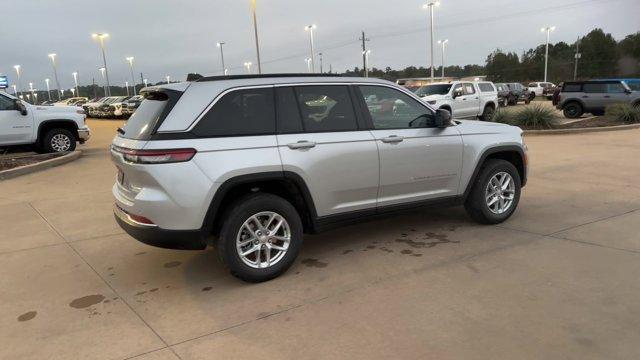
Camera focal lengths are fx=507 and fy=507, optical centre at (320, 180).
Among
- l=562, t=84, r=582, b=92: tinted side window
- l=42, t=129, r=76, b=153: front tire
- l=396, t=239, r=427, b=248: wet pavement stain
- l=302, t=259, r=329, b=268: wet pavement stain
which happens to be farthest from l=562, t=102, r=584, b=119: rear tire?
l=302, t=259, r=329, b=268: wet pavement stain

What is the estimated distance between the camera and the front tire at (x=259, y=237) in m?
4.27

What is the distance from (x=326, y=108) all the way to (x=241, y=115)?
88cm

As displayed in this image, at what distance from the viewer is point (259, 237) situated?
174 inches

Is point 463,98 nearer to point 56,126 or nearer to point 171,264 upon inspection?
point 56,126

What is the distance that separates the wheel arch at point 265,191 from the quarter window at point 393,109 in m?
1.07

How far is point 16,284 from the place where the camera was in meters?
4.65

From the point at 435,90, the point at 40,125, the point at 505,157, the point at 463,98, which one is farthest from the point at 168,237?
the point at 435,90

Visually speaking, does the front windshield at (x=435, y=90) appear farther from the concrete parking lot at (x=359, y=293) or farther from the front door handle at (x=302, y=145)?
the front door handle at (x=302, y=145)

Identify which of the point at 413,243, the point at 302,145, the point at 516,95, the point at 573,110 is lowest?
the point at 413,243

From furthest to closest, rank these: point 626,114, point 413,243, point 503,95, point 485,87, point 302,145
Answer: point 503,95
point 485,87
point 626,114
point 413,243
point 302,145

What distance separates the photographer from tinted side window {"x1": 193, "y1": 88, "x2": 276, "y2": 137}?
423cm

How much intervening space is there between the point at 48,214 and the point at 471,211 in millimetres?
5760

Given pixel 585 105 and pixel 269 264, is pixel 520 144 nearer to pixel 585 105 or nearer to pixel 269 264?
pixel 269 264

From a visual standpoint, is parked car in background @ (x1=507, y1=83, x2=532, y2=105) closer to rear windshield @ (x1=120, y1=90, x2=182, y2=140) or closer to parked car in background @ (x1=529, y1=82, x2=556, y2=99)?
parked car in background @ (x1=529, y1=82, x2=556, y2=99)
